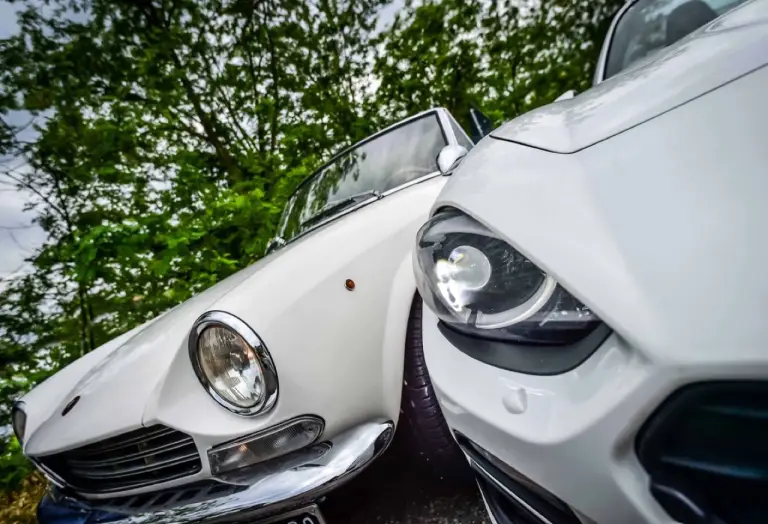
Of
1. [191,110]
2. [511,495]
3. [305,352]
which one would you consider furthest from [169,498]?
[191,110]

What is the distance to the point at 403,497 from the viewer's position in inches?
59.2

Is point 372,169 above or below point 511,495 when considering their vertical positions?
above

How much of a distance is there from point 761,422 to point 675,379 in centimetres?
10

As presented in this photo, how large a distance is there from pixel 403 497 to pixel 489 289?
3.29 ft

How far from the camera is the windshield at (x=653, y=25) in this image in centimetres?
171

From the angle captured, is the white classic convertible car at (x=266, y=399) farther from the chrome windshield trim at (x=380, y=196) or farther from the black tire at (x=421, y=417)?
the chrome windshield trim at (x=380, y=196)

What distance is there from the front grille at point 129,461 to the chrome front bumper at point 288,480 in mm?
113

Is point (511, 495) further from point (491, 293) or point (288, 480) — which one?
point (288, 480)

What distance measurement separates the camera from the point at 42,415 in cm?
186

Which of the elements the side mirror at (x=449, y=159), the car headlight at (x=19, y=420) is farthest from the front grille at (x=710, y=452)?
the car headlight at (x=19, y=420)

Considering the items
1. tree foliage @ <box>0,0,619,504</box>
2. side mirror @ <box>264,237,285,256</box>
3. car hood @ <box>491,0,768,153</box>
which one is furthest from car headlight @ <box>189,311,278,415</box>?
tree foliage @ <box>0,0,619,504</box>

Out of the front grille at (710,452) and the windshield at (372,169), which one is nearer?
the front grille at (710,452)

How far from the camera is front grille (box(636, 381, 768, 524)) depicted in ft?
1.76

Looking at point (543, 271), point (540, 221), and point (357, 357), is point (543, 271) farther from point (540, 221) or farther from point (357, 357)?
point (357, 357)
